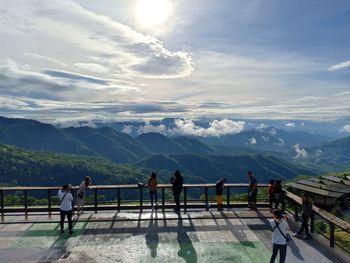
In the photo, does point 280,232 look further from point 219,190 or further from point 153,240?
point 219,190

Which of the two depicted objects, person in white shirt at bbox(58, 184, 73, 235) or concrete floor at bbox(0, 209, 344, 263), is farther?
person in white shirt at bbox(58, 184, 73, 235)

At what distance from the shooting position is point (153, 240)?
11.9 metres

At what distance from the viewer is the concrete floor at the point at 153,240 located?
415 inches

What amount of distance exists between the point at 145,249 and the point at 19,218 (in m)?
6.67

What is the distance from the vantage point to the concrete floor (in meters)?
10.5

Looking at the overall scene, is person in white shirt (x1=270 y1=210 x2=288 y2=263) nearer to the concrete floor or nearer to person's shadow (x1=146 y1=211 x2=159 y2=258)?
the concrete floor

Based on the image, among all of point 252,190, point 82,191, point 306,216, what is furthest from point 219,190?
point 82,191

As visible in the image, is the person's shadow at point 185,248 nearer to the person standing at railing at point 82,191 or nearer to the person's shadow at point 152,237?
the person's shadow at point 152,237

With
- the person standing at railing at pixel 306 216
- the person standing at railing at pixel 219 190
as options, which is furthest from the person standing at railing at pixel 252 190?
the person standing at railing at pixel 306 216

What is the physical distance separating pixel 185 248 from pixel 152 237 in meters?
1.51

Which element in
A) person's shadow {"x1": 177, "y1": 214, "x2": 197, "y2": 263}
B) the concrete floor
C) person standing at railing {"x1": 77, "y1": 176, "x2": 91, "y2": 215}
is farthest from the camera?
person standing at railing {"x1": 77, "y1": 176, "x2": 91, "y2": 215}

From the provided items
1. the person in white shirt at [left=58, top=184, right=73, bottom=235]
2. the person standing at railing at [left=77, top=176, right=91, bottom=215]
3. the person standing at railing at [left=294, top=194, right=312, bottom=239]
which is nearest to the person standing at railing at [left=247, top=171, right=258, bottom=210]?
the person standing at railing at [left=294, top=194, right=312, bottom=239]

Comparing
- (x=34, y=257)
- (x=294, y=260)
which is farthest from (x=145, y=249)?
(x=294, y=260)

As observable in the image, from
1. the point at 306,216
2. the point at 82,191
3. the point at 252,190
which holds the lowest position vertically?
the point at 306,216
